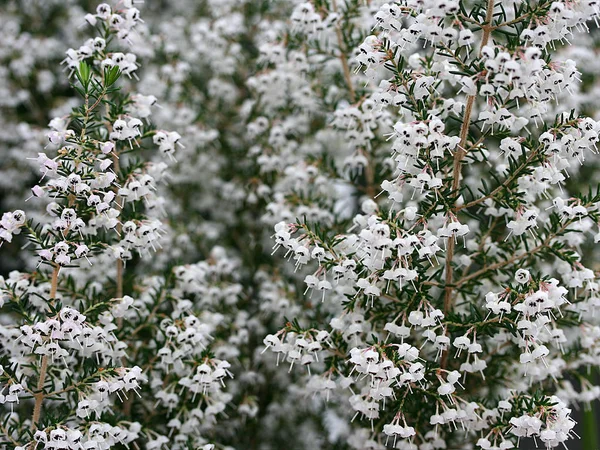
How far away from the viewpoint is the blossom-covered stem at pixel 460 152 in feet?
6.52

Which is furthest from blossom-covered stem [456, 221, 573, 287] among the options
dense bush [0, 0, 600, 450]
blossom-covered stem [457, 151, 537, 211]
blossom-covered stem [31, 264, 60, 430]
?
blossom-covered stem [31, 264, 60, 430]

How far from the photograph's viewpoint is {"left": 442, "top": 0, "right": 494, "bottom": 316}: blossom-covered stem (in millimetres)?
1988

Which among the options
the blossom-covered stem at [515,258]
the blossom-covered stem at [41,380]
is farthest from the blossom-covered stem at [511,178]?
the blossom-covered stem at [41,380]

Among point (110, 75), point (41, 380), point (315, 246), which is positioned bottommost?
point (41, 380)

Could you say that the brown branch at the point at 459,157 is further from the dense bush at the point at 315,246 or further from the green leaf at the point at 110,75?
the green leaf at the point at 110,75

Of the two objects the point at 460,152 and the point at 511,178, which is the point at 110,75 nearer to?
the point at 460,152

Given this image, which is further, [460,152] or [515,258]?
[515,258]

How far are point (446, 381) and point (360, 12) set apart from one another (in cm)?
148

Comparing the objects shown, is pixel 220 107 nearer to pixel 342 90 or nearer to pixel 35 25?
pixel 342 90

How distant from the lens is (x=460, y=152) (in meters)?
2.08

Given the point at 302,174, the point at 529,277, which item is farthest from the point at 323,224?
the point at 529,277

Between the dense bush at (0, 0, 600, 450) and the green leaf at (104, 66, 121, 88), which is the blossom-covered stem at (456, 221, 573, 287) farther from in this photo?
the green leaf at (104, 66, 121, 88)

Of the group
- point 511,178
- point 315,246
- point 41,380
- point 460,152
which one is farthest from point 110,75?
point 511,178

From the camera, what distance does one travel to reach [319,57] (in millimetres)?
2934
